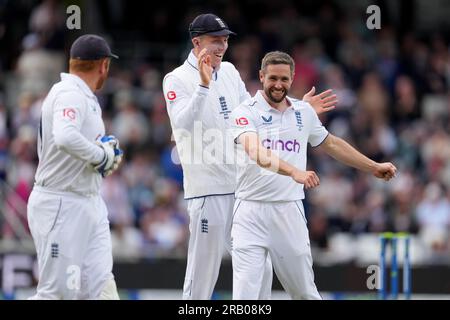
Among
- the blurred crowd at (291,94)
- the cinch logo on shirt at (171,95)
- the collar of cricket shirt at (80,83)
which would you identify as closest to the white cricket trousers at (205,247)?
the cinch logo on shirt at (171,95)

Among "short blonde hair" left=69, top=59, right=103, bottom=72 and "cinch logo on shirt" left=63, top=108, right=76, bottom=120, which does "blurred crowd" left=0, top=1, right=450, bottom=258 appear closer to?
"short blonde hair" left=69, top=59, right=103, bottom=72

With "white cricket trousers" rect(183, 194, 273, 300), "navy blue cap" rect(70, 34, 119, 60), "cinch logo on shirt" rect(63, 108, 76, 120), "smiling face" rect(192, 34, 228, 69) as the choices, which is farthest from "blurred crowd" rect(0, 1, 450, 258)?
"cinch logo on shirt" rect(63, 108, 76, 120)

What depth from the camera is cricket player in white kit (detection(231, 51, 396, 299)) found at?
9062 mm

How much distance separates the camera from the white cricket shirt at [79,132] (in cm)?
865

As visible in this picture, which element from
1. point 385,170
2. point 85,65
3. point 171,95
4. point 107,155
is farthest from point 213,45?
point 385,170

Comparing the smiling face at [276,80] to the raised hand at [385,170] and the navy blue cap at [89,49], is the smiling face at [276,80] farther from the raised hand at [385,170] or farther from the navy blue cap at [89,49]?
the navy blue cap at [89,49]

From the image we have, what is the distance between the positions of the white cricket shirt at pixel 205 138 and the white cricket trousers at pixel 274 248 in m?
0.75

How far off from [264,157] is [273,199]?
45 centimetres

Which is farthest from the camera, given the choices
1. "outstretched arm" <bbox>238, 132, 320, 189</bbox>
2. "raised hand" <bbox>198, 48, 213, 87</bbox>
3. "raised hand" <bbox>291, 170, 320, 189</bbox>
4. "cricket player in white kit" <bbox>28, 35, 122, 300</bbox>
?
"raised hand" <bbox>198, 48, 213, 87</bbox>

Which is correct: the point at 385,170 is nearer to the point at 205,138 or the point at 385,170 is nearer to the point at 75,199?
the point at 205,138

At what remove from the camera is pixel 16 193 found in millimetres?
16047

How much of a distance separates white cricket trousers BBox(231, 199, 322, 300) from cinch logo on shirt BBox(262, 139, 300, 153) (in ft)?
1.39
